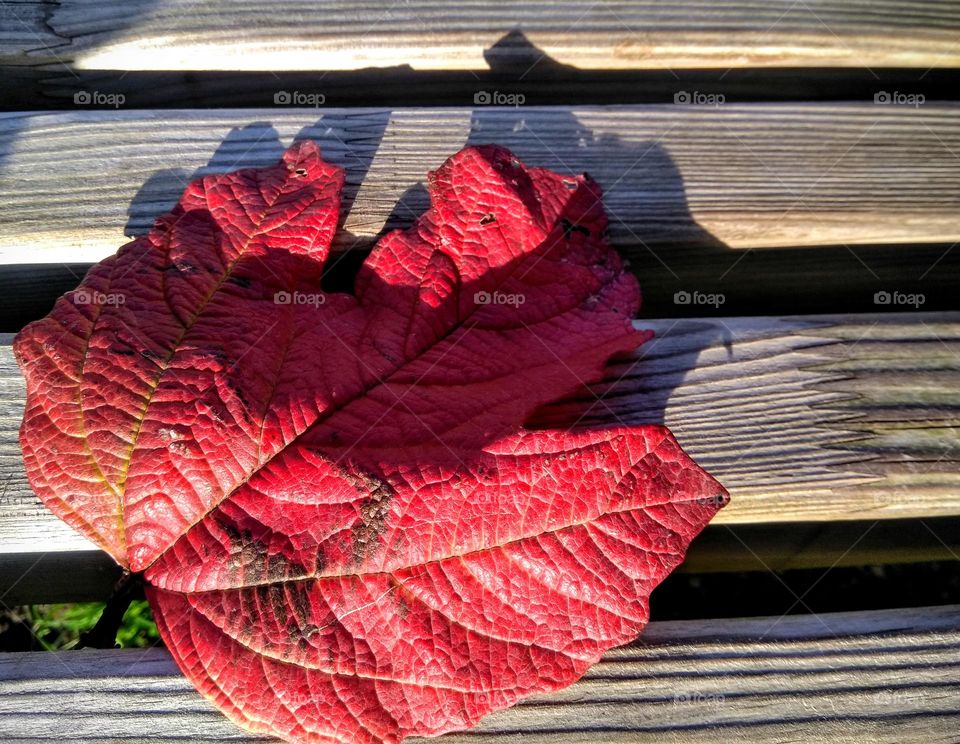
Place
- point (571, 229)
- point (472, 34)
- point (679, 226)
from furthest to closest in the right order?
point (472, 34) → point (679, 226) → point (571, 229)

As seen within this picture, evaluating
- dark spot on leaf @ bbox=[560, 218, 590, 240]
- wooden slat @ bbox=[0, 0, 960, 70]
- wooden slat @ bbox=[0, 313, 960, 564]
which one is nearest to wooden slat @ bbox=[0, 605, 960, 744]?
wooden slat @ bbox=[0, 313, 960, 564]

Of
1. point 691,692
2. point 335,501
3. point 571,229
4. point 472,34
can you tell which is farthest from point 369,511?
point 472,34

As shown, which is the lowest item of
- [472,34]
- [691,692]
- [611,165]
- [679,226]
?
[691,692]

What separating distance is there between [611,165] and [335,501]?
3.96 feet

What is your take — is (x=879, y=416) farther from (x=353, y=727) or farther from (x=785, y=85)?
(x=353, y=727)

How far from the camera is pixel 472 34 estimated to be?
1947 millimetres

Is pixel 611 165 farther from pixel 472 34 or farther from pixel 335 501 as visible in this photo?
pixel 335 501

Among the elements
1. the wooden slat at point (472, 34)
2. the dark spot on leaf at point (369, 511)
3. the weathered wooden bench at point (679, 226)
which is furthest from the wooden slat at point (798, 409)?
the wooden slat at point (472, 34)

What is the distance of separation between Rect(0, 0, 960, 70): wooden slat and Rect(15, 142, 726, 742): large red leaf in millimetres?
925

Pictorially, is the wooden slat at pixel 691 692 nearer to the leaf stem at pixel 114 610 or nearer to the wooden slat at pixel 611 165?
the leaf stem at pixel 114 610

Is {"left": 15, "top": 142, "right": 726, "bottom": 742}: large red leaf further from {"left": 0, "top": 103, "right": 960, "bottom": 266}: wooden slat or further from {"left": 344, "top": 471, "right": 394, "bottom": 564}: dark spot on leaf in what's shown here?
{"left": 0, "top": 103, "right": 960, "bottom": 266}: wooden slat

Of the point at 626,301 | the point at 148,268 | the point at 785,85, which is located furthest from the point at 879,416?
the point at 148,268

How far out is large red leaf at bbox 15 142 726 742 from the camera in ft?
3.87

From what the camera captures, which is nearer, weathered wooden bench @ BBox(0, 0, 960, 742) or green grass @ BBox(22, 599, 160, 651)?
weathered wooden bench @ BBox(0, 0, 960, 742)
